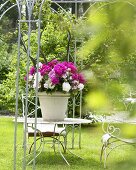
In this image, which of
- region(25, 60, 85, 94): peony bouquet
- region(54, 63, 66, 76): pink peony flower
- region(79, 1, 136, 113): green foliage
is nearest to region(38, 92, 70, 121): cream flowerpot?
region(25, 60, 85, 94): peony bouquet

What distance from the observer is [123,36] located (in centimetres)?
121

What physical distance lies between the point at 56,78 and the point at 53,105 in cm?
36

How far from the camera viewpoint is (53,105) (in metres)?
6.38

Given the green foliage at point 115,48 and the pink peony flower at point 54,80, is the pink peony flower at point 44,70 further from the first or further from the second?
the green foliage at point 115,48

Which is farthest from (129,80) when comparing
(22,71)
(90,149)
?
(22,71)

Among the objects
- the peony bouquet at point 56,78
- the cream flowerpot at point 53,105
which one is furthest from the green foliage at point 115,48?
the cream flowerpot at point 53,105

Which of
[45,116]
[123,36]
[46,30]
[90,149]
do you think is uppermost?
[46,30]

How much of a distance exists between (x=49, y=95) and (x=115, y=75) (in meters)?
4.99

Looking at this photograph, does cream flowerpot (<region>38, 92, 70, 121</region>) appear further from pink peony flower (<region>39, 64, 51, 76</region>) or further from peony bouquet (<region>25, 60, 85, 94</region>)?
pink peony flower (<region>39, 64, 51, 76</region>)

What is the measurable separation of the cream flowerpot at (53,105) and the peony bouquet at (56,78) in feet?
0.25

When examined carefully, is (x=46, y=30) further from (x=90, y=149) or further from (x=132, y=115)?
(x=132, y=115)

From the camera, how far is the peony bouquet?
6258 mm

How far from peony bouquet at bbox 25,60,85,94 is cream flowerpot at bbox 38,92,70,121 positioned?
8 cm

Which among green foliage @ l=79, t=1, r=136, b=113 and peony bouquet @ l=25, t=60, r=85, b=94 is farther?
peony bouquet @ l=25, t=60, r=85, b=94
